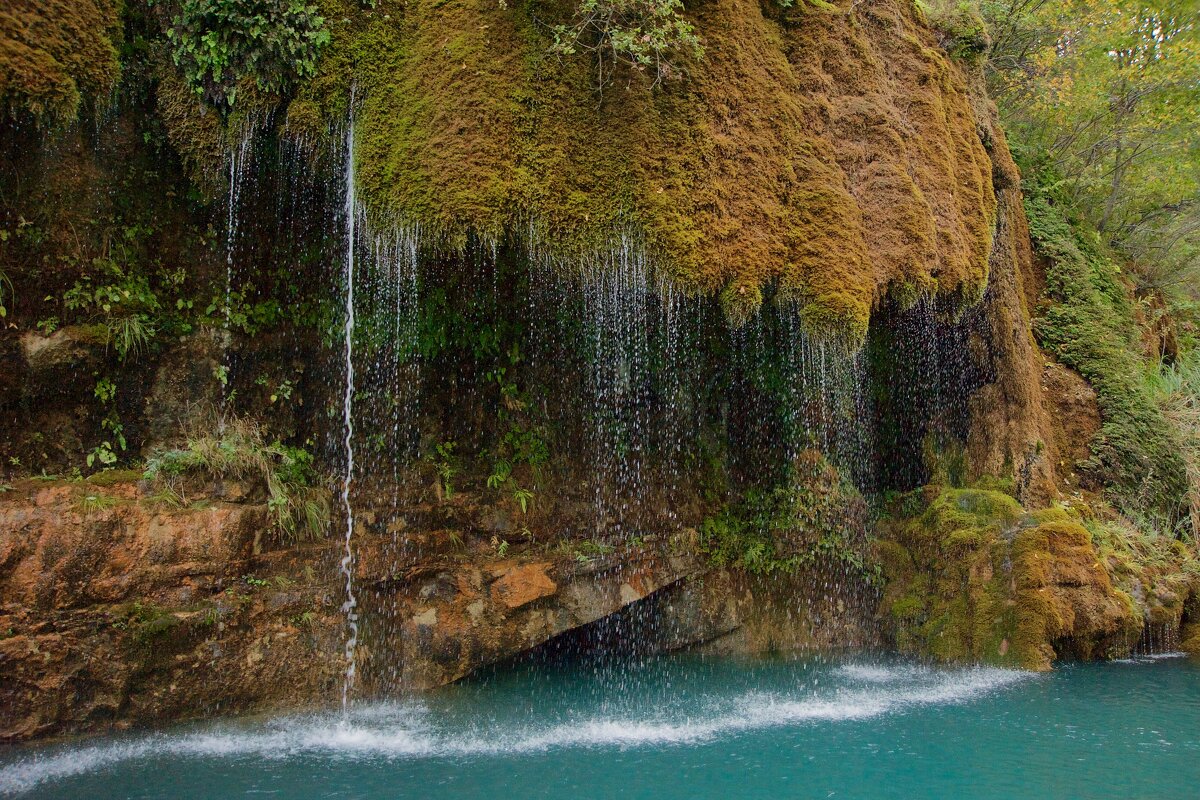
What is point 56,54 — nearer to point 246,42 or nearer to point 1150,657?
point 246,42

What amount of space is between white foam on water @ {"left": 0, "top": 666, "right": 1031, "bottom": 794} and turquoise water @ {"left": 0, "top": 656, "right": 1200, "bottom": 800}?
0.07 ft

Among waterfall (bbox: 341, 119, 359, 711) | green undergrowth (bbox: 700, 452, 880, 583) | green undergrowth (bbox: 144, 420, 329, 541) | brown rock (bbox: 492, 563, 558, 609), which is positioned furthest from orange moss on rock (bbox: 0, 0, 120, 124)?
green undergrowth (bbox: 700, 452, 880, 583)

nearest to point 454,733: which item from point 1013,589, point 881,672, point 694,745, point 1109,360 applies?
point 694,745

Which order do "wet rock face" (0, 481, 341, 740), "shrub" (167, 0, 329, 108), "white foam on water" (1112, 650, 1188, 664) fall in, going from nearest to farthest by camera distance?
"wet rock face" (0, 481, 341, 740) < "shrub" (167, 0, 329, 108) < "white foam on water" (1112, 650, 1188, 664)

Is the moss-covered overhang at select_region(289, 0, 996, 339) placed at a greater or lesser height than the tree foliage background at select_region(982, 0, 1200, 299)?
lesser

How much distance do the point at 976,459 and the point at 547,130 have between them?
683 cm

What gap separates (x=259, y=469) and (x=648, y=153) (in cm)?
439

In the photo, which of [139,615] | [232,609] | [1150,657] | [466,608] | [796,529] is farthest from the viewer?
[796,529]

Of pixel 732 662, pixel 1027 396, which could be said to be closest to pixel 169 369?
pixel 732 662

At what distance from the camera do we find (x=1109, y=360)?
11.6 m

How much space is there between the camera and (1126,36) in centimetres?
1387

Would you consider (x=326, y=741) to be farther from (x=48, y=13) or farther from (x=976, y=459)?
(x=976, y=459)

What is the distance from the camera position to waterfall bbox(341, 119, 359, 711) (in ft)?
22.6

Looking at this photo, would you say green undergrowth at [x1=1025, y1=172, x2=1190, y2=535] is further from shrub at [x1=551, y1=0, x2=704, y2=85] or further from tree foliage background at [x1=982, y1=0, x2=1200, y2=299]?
shrub at [x1=551, y1=0, x2=704, y2=85]
